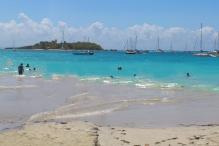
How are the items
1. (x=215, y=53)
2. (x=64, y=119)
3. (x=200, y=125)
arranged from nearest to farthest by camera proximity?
(x=200, y=125)
(x=64, y=119)
(x=215, y=53)

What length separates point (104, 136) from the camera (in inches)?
604

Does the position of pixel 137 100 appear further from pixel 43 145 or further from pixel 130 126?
pixel 43 145

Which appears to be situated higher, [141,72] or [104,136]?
Result: [104,136]

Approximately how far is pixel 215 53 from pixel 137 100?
141643 millimetres

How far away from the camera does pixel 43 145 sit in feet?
44.8

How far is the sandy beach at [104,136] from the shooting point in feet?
46.3

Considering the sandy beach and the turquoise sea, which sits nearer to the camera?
the sandy beach

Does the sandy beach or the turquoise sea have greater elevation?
the sandy beach

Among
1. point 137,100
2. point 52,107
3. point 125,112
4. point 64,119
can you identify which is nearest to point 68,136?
point 64,119

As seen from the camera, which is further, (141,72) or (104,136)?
(141,72)

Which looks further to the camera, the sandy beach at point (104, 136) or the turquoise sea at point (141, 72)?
the turquoise sea at point (141, 72)

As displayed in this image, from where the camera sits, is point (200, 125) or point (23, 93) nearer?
point (200, 125)

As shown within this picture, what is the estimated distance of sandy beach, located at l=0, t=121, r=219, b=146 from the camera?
14.1 meters

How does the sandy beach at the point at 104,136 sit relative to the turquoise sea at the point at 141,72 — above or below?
above
